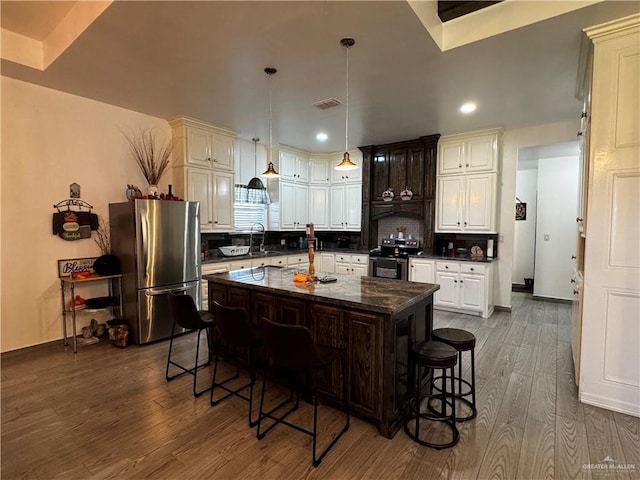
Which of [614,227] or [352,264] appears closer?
[614,227]

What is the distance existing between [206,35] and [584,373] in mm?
3958

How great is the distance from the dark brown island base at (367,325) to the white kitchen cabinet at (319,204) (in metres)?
4.07

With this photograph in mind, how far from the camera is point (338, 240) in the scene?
7.14 meters

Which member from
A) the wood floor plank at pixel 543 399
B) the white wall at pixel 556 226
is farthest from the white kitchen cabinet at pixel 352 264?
the wood floor plank at pixel 543 399

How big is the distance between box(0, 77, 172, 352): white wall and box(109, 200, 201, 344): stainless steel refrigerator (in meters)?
0.51

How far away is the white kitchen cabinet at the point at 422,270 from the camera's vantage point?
5.29 meters

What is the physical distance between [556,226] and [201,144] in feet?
20.2

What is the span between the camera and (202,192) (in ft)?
15.9

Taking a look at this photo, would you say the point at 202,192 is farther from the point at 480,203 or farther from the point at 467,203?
the point at 480,203

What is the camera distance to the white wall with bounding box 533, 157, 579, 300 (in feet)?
19.1

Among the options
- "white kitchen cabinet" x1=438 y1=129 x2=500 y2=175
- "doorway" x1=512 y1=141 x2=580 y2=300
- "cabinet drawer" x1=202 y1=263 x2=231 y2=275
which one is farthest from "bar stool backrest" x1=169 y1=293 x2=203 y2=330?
"doorway" x1=512 y1=141 x2=580 y2=300

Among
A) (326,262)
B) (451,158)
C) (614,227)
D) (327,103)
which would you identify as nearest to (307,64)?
(327,103)

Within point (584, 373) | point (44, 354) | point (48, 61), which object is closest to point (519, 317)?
point (584, 373)

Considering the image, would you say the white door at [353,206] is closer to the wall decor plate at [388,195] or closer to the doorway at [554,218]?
the wall decor plate at [388,195]
